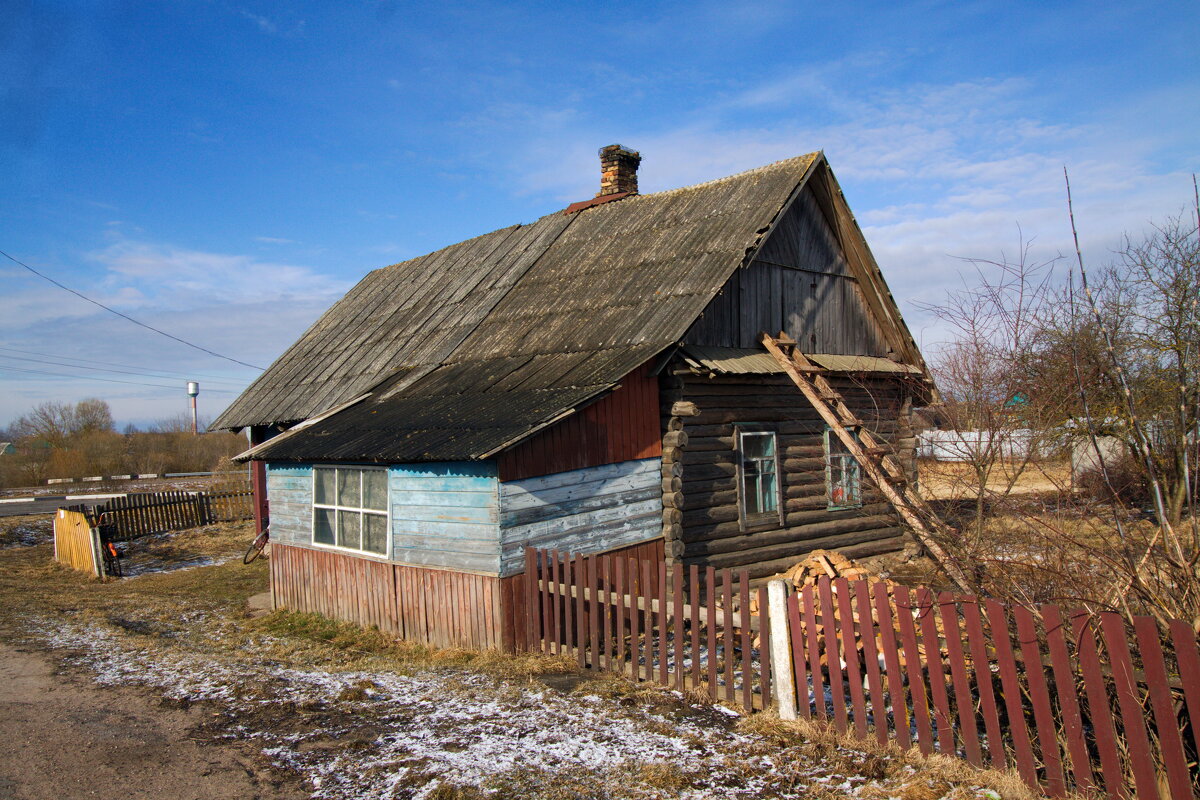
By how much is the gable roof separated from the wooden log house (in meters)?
0.06

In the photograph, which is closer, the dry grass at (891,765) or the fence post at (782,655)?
the dry grass at (891,765)

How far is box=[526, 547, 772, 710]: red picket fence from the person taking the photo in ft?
21.9

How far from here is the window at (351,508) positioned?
10.4m

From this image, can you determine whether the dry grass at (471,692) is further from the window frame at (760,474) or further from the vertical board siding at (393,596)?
the window frame at (760,474)

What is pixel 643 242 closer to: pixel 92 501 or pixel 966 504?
pixel 966 504

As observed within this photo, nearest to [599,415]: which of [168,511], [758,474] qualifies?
[758,474]

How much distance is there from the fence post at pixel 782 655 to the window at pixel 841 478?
7.49m

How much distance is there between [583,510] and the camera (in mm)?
9594

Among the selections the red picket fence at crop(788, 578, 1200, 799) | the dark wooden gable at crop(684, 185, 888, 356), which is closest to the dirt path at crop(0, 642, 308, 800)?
the red picket fence at crop(788, 578, 1200, 799)

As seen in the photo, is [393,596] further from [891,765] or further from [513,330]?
[891,765]

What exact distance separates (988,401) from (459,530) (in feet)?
21.4

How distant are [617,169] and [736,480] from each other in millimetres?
8934

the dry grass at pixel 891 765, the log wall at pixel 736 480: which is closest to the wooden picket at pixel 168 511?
the log wall at pixel 736 480

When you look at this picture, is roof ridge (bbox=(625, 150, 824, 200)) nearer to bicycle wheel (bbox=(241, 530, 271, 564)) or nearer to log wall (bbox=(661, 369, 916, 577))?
log wall (bbox=(661, 369, 916, 577))
